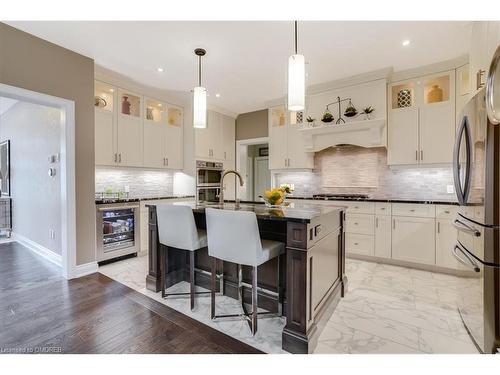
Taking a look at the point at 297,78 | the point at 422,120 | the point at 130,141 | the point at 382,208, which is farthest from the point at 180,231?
the point at 422,120

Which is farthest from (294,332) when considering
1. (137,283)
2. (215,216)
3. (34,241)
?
(34,241)

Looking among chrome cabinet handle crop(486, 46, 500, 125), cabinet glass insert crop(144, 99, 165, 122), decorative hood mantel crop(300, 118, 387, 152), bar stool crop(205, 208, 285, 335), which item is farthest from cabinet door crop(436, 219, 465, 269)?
cabinet glass insert crop(144, 99, 165, 122)

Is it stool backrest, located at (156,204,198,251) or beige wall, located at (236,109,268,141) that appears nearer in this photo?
stool backrest, located at (156,204,198,251)

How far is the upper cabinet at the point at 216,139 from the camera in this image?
4.99 metres

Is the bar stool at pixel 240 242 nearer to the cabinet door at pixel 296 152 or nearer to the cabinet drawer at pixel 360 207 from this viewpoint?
the cabinet drawer at pixel 360 207

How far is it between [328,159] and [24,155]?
5517 millimetres

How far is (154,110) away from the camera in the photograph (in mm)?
4617

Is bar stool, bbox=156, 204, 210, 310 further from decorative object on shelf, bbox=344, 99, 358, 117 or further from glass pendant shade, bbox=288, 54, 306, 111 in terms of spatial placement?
decorative object on shelf, bbox=344, 99, 358, 117

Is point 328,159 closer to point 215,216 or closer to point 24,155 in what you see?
point 215,216

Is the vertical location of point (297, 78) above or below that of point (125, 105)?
below

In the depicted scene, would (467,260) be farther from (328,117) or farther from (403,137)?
(328,117)

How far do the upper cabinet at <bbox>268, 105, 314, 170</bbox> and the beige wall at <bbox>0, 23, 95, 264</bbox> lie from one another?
304 centimetres

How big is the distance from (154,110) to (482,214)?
186 inches

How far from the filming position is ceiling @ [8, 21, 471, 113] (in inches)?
100
